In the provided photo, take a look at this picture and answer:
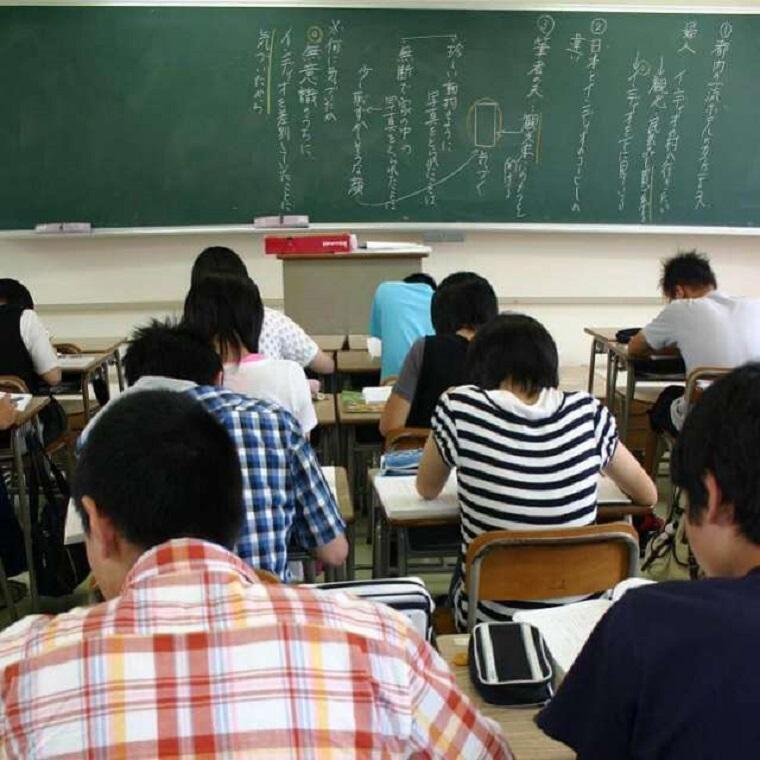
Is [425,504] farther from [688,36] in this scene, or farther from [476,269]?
[688,36]

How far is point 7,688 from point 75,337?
5253 mm

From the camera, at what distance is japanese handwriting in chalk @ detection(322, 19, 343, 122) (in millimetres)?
5105

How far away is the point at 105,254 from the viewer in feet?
17.9

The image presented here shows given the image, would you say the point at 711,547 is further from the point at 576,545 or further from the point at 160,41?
the point at 160,41

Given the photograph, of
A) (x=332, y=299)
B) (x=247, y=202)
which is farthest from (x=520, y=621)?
(x=247, y=202)

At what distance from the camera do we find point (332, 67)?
5148 mm

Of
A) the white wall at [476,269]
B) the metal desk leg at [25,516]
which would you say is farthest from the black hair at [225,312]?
the white wall at [476,269]

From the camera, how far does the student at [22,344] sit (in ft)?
12.1

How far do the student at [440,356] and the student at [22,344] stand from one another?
6.01 ft

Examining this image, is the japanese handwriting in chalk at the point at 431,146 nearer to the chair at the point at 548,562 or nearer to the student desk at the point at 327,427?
the student desk at the point at 327,427

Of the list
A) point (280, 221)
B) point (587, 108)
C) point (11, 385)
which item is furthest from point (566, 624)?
point (587, 108)

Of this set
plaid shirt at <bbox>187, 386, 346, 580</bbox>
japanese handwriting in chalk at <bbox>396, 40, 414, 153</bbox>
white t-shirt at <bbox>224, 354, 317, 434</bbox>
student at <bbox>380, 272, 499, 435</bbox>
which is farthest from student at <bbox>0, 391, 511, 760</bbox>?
japanese handwriting in chalk at <bbox>396, 40, 414, 153</bbox>

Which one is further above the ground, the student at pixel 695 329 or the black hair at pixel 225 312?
the black hair at pixel 225 312

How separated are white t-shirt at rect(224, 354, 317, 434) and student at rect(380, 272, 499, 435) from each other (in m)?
0.50
